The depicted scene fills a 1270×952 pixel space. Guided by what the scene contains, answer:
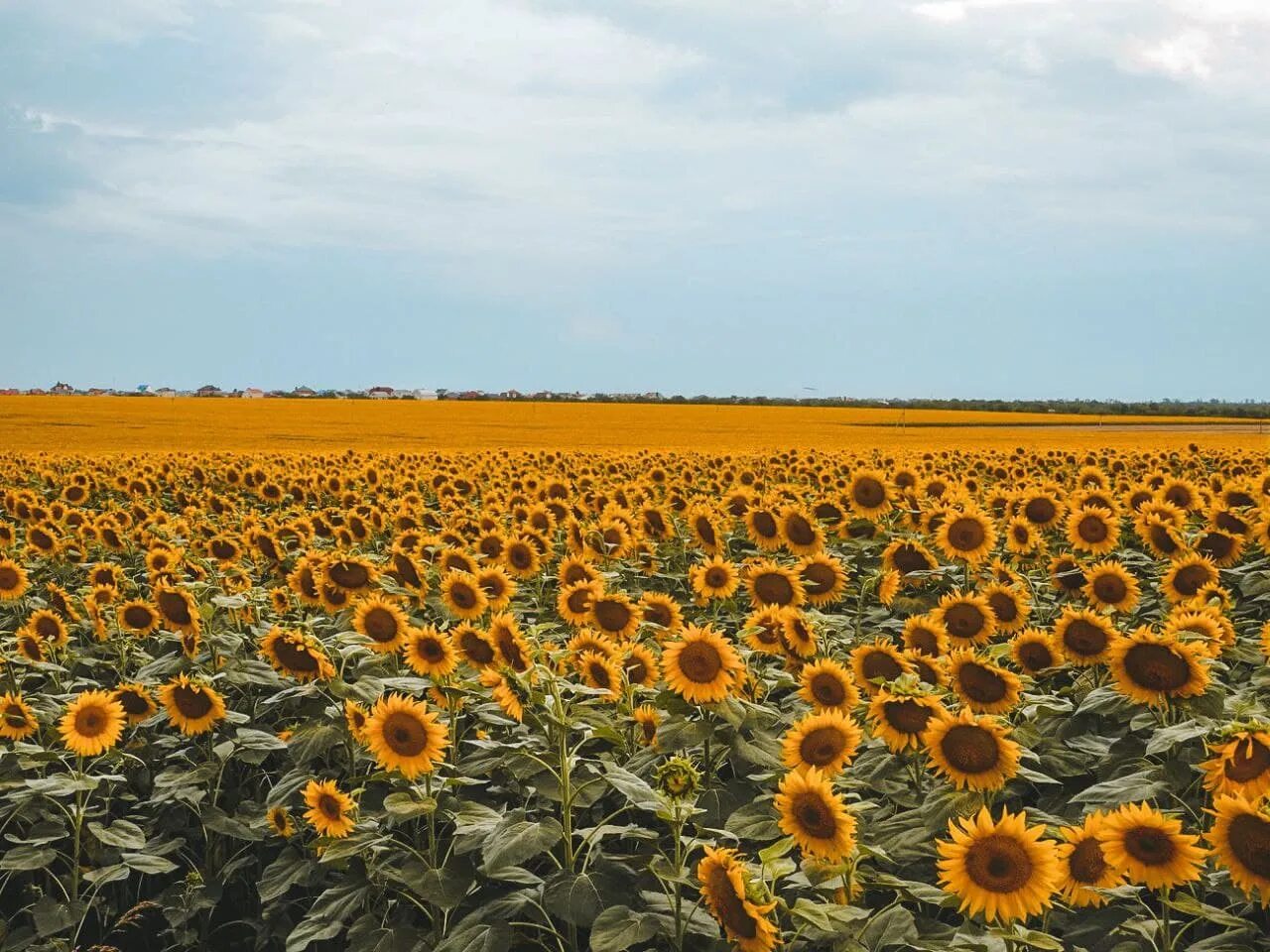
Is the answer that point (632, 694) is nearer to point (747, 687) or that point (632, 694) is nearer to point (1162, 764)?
point (747, 687)

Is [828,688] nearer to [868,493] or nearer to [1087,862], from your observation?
[1087,862]

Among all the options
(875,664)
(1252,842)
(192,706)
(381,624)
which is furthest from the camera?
(381,624)

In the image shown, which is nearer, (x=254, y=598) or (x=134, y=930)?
(x=134, y=930)

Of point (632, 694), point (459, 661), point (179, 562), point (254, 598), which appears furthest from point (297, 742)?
point (179, 562)

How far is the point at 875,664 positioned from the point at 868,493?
4.14 m

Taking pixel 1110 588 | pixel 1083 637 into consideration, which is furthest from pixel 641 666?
pixel 1110 588

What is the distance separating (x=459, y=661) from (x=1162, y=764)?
2861mm

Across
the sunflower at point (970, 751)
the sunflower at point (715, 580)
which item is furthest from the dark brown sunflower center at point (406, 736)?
the sunflower at point (715, 580)

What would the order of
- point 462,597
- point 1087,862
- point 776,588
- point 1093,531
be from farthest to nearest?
1. point 1093,531
2. point 462,597
3. point 776,588
4. point 1087,862

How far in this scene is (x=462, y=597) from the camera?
591cm

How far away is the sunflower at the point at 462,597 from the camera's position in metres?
5.86

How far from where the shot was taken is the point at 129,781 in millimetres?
5691

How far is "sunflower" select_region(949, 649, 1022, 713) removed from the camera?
162 inches

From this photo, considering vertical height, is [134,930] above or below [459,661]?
below
